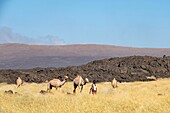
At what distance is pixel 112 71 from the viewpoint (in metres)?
78.4

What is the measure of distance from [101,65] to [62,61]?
109122 mm

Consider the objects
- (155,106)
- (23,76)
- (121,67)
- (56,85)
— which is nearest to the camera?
(155,106)

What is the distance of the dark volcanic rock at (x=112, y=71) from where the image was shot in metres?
71.7

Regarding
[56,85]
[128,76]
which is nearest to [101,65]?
[128,76]

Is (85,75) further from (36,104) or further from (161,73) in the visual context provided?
(36,104)

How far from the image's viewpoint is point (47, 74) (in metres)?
76.2

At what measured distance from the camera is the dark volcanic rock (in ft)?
235

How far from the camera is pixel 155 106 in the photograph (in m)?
19.5

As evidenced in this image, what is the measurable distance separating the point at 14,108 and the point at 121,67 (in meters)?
62.7

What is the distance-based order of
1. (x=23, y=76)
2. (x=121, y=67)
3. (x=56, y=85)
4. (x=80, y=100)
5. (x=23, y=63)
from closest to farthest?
1. (x=80, y=100)
2. (x=56, y=85)
3. (x=23, y=76)
4. (x=121, y=67)
5. (x=23, y=63)

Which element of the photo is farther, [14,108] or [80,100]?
[80,100]

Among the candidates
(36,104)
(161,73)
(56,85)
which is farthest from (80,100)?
(161,73)

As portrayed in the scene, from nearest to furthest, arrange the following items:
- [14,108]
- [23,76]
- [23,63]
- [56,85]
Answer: [14,108] → [56,85] → [23,76] → [23,63]

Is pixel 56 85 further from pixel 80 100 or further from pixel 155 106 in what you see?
pixel 155 106
